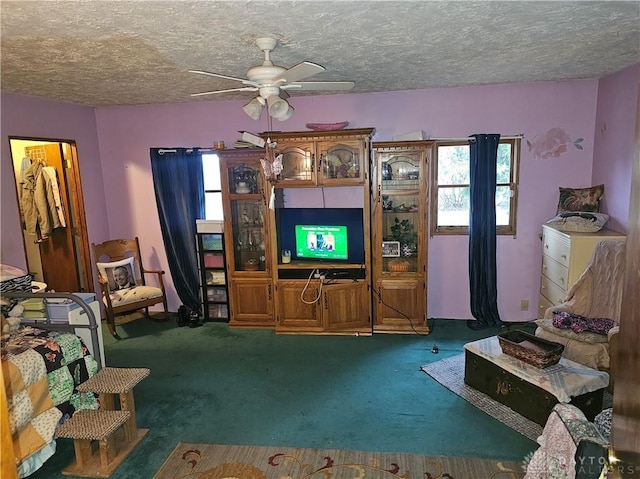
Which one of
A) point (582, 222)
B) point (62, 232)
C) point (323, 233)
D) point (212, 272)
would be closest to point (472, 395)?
point (582, 222)

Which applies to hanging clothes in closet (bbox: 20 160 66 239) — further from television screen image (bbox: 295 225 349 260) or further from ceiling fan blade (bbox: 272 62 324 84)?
ceiling fan blade (bbox: 272 62 324 84)

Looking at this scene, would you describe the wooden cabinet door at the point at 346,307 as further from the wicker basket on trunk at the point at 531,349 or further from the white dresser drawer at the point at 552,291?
the white dresser drawer at the point at 552,291

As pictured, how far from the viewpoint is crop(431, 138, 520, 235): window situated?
442 centimetres

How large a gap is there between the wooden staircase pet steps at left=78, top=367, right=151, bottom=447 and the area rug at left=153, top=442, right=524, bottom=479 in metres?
0.36

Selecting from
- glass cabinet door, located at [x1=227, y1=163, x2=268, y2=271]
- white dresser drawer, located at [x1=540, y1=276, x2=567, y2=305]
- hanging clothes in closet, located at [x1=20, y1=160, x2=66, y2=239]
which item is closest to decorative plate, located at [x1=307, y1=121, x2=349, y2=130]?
glass cabinet door, located at [x1=227, y1=163, x2=268, y2=271]

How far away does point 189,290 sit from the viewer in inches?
196

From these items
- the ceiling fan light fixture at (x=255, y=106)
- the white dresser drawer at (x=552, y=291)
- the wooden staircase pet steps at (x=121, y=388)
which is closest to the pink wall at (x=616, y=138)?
the white dresser drawer at (x=552, y=291)

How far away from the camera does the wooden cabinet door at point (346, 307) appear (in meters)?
4.42

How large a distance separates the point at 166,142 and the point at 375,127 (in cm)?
238

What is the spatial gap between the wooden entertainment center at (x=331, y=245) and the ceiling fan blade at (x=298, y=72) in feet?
5.62

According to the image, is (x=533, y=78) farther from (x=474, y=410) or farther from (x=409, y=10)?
(x=474, y=410)

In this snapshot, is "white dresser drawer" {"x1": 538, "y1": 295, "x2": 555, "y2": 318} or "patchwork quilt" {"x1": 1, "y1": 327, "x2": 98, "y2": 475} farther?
"white dresser drawer" {"x1": 538, "y1": 295, "x2": 555, "y2": 318}

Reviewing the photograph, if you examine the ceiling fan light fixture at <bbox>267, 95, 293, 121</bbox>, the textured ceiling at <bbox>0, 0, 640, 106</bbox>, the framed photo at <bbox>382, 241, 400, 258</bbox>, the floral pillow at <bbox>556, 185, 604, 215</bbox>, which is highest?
the textured ceiling at <bbox>0, 0, 640, 106</bbox>

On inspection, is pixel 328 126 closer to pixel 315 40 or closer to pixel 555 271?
pixel 315 40
